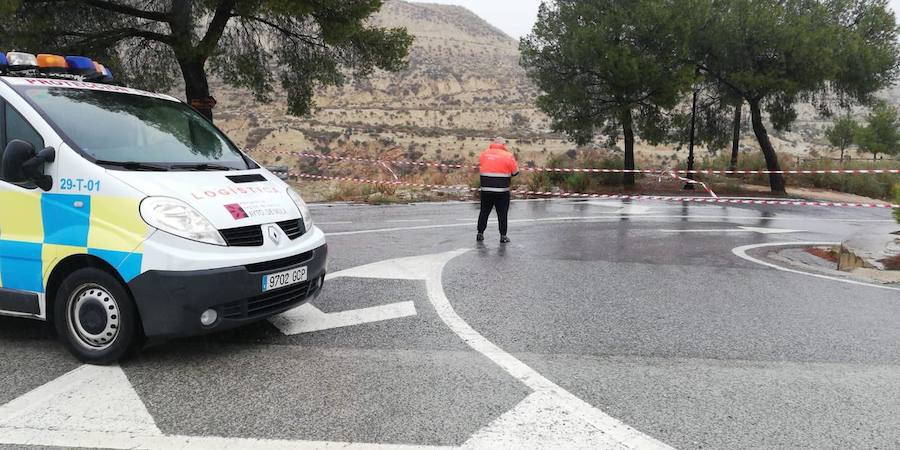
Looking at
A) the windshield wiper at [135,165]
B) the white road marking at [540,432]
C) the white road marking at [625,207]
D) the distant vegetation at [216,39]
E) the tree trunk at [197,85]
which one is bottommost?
the white road marking at [540,432]

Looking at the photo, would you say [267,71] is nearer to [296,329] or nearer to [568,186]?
[568,186]

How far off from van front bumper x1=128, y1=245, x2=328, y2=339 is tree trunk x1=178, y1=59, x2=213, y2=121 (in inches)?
536

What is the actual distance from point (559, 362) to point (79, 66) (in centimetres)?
459

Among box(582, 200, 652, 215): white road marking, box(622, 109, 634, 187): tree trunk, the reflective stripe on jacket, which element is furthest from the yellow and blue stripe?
box(622, 109, 634, 187): tree trunk

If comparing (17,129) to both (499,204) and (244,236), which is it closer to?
(244,236)

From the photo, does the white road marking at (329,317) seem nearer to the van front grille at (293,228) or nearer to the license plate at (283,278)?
the license plate at (283,278)

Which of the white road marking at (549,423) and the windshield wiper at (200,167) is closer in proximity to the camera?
the white road marking at (549,423)

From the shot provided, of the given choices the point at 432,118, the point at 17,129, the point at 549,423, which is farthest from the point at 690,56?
the point at 432,118

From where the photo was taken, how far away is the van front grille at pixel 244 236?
4.32 metres

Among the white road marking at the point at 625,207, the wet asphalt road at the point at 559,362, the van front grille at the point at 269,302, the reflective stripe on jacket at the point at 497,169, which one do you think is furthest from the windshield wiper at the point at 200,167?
the white road marking at the point at 625,207

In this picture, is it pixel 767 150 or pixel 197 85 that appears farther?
pixel 767 150

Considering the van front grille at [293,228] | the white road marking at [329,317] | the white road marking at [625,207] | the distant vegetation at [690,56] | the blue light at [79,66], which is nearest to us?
the van front grille at [293,228]

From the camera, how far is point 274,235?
4.62 meters

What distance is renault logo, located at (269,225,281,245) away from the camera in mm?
4589
